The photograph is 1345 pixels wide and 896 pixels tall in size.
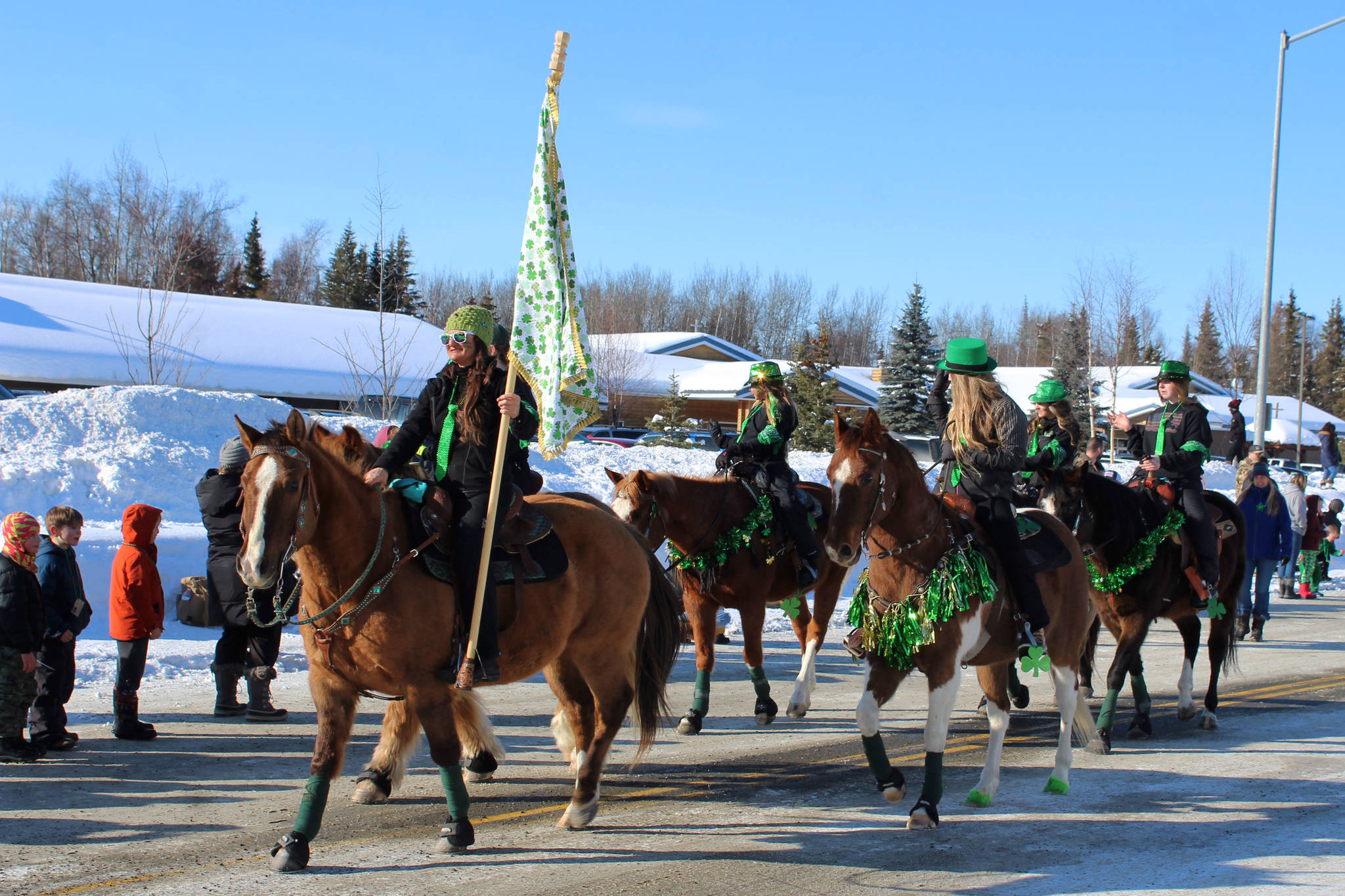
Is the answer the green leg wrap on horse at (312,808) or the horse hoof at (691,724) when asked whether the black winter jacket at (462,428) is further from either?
the horse hoof at (691,724)

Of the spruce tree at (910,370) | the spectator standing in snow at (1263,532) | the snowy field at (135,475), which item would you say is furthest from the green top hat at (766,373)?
the spruce tree at (910,370)

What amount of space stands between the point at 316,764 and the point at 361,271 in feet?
196

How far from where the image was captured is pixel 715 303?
92.6 meters

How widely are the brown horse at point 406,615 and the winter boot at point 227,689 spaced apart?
116 inches

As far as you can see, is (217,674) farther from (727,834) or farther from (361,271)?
(361,271)

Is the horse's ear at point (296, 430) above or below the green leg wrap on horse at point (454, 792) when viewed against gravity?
above

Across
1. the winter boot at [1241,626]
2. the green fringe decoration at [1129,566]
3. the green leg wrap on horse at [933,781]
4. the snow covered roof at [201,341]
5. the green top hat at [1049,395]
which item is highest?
the snow covered roof at [201,341]

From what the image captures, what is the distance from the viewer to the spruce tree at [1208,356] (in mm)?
98681

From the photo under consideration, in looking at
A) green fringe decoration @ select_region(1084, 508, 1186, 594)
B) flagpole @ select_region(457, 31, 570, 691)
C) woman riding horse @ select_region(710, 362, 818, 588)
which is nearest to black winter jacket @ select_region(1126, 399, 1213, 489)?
green fringe decoration @ select_region(1084, 508, 1186, 594)

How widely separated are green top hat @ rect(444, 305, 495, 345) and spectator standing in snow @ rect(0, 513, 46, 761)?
135 inches

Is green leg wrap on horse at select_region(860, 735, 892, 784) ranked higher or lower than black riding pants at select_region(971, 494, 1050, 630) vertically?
lower

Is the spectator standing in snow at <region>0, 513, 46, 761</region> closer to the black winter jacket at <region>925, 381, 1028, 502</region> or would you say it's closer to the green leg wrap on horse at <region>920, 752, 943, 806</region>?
the green leg wrap on horse at <region>920, 752, 943, 806</region>

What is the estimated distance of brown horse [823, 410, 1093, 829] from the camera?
20.3ft

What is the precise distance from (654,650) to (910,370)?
112 ft
